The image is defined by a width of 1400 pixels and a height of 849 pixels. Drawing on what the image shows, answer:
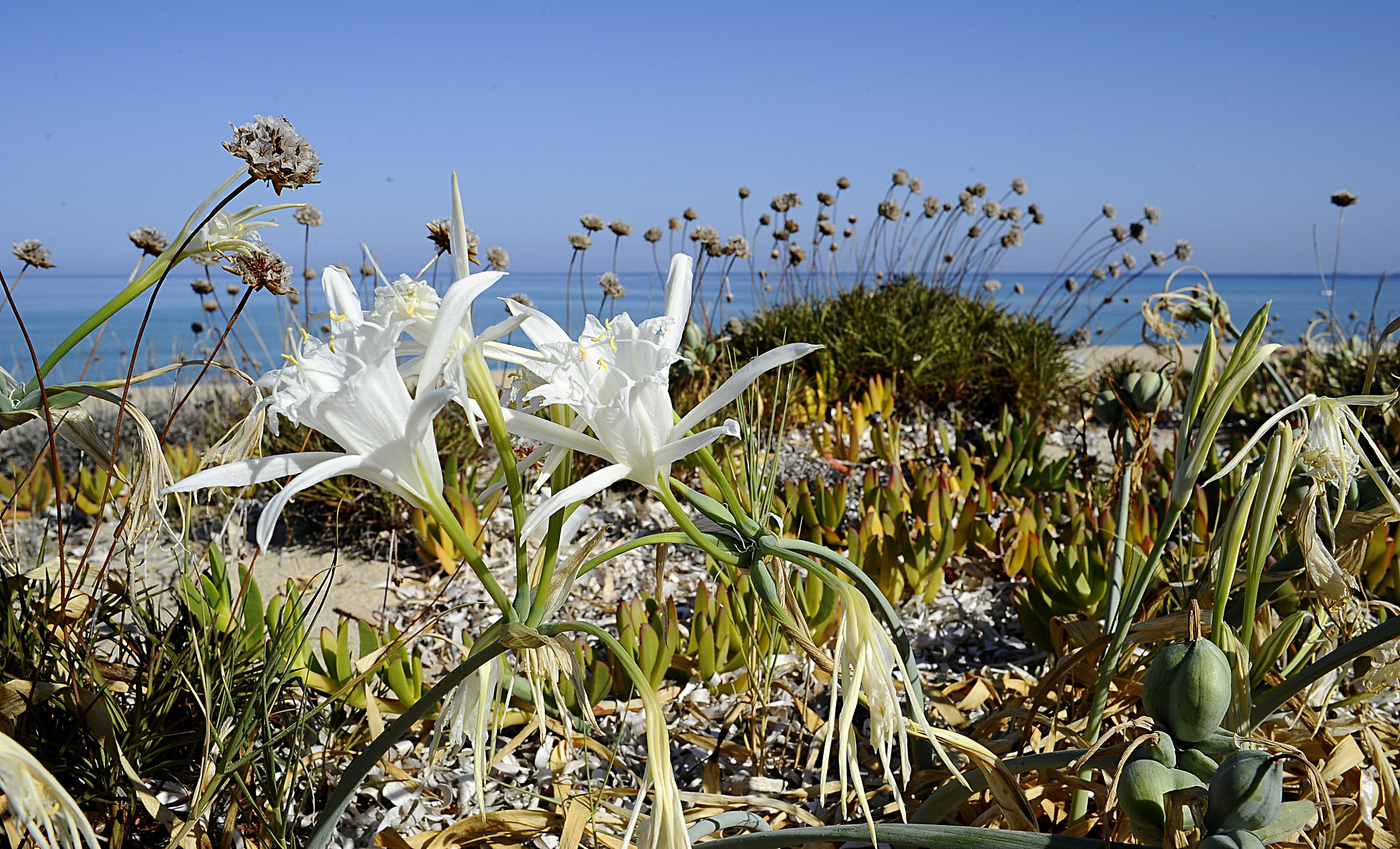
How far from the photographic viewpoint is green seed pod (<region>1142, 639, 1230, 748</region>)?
2.92 feet

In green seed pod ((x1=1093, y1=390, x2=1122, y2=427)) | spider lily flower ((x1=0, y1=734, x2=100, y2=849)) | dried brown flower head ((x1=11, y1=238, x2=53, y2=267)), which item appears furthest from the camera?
green seed pod ((x1=1093, y1=390, x2=1122, y2=427))

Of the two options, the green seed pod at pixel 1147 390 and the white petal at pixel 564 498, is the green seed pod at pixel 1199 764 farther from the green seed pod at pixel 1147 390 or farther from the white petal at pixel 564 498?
the green seed pod at pixel 1147 390

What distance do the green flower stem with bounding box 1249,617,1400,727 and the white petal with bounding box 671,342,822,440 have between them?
73 centimetres

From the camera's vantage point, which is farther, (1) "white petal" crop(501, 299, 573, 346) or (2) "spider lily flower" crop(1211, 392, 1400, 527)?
(2) "spider lily flower" crop(1211, 392, 1400, 527)

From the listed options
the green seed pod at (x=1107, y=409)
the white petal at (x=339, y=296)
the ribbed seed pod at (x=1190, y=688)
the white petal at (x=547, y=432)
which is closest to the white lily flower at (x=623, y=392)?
the white petal at (x=547, y=432)

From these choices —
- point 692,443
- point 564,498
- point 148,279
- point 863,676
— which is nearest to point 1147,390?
point 863,676

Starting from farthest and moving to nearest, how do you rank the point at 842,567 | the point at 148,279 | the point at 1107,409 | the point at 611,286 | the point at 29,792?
the point at 611,286 → the point at 1107,409 → the point at 842,567 → the point at 148,279 → the point at 29,792

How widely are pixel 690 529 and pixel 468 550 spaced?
0.69ft

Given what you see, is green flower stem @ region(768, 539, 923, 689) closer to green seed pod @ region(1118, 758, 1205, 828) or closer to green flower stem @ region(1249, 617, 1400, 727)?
green seed pod @ region(1118, 758, 1205, 828)

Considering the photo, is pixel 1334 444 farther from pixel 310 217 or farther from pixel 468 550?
pixel 310 217

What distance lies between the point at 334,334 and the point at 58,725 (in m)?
1.06

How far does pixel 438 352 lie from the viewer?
779 mm

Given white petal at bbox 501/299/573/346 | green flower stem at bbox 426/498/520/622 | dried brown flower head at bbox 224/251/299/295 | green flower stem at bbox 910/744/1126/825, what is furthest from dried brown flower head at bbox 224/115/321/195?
green flower stem at bbox 910/744/1126/825

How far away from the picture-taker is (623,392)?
2.70 feet
